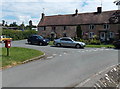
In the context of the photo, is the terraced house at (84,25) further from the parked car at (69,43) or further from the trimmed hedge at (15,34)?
the parked car at (69,43)

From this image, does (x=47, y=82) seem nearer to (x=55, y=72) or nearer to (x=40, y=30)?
(x=55, y=72)

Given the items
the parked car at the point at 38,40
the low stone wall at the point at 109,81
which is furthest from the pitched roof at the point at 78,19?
the low stone wall at the point at 109,81

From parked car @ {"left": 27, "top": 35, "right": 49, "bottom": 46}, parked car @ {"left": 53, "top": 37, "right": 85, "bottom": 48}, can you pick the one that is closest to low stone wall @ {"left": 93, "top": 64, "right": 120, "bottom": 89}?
parked car @ {"left": 53, "top": 37, "right": 85, "bottom": 48}

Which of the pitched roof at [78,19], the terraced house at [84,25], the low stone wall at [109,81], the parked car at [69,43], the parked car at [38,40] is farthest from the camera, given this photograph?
the pitched roof at [78,19]

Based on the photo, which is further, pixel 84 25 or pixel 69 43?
pixel 84 25

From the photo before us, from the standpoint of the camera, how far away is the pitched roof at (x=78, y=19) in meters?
45.2

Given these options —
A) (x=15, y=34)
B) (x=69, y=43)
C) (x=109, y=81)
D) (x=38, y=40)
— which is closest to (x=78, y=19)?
(x=15, y=34)

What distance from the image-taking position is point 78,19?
48312 millimetres

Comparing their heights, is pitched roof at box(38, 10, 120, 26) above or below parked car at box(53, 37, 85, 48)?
above

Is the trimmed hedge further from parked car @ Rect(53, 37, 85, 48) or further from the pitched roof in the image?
parked car @ Rect(53, 37, 85, 48)

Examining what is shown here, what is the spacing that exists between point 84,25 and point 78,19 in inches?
118

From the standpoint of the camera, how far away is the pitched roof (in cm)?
4519

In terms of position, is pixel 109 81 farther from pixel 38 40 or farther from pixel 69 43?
pixel 38 40

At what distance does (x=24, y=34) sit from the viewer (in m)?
51.8
